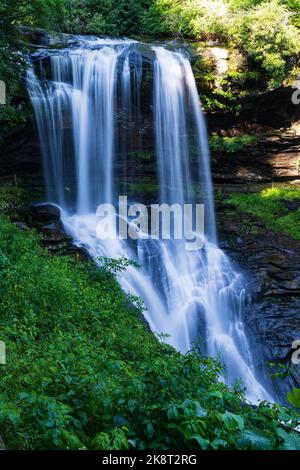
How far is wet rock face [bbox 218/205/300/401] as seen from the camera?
30.6ft

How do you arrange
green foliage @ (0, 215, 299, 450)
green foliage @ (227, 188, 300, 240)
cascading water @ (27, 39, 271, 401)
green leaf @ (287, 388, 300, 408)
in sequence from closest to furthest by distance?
green leaf @ (287, 388, 300, 408) < green foliage @ (0, 215, 299, 450) < cascading water @ (27, 39, 271, 401) < green foliage @ (227, 188, 300, 240)

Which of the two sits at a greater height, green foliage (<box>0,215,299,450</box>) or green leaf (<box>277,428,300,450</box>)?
green foliage (<box>0,215,299,450</box>)

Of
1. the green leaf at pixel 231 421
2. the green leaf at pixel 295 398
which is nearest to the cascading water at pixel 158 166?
the green leaf at pixel 231 421

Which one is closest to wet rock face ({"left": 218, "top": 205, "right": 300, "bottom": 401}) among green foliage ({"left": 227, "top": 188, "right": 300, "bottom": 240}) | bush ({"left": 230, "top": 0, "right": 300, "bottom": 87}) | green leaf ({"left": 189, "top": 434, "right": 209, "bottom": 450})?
green foliage ({"left": 227, "top": 188, "right": 300, "bottom": 240})

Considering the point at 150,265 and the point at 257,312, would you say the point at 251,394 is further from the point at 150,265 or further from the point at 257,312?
the point at 150,265

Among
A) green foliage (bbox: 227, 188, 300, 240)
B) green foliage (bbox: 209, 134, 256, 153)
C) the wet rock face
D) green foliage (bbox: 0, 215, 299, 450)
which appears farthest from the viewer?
green foliage (bbox: 209, 134, 256, 153)

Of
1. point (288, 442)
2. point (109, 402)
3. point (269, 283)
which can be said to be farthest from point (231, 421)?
point (269, 283)

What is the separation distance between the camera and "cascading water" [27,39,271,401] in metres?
10.3

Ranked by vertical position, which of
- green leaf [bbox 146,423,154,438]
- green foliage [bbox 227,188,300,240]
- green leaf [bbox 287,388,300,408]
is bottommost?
green leaf [bbox 146,423,154,438]

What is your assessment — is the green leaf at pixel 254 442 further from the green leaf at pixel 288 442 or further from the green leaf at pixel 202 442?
the green leaf at pixel 202 442

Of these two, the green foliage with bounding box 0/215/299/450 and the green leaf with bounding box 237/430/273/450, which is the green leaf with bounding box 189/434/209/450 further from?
the green leaf with bounding box 237/430/273/450

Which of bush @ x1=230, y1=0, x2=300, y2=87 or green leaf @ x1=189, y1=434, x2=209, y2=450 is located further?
bush @ x1=230, y1=0, x2=300, y2=87

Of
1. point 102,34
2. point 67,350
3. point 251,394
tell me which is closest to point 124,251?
point 251,394

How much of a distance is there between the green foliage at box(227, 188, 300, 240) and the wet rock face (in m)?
0.67
